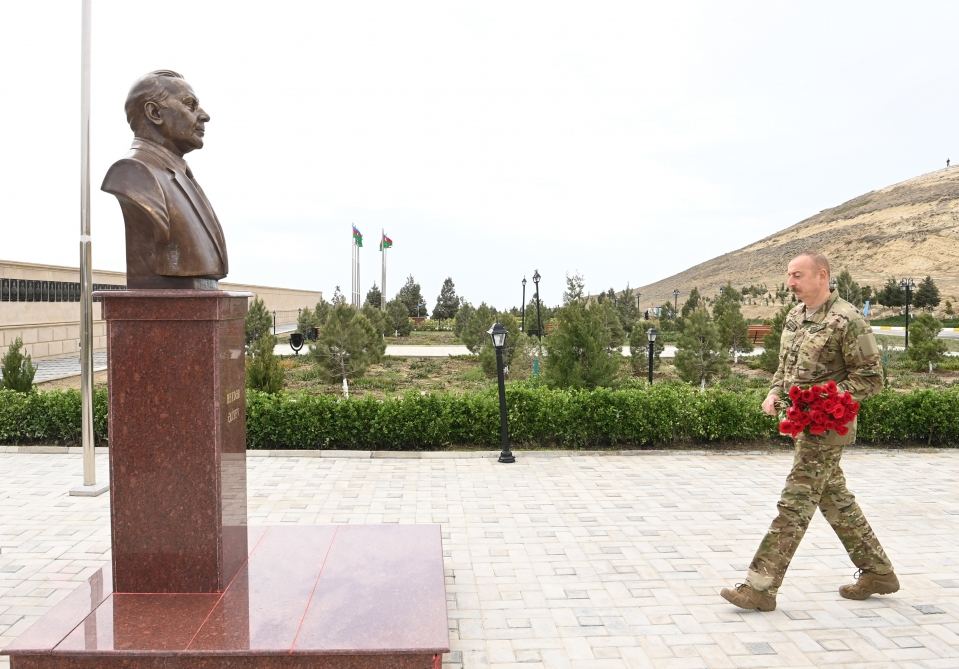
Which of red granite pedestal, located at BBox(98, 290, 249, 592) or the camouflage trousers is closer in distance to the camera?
red granite pedestal, located at BBox(98, 290, 249, 592)

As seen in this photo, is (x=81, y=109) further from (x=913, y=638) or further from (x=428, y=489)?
(x=913, y=638)

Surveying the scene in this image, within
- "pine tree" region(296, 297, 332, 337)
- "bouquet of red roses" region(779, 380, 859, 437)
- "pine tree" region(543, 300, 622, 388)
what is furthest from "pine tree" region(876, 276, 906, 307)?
"bouquet of red roses" region(779, 380, 859, 437)

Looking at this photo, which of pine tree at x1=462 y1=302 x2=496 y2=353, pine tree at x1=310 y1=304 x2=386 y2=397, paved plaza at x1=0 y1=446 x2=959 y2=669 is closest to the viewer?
paved plaza at x1=0 y1=446 x2=959 y2=669

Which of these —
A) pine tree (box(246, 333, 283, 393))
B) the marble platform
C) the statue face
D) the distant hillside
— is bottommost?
the marble platform

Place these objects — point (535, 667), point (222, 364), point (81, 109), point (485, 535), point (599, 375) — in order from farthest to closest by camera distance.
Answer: point (599, 375) < point (81, 109) < point (485, 535) < point (222, 364) < point (535, 667)

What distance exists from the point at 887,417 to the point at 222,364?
8820 millimetres

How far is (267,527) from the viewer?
5.12 metres

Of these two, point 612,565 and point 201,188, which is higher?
point 201,188

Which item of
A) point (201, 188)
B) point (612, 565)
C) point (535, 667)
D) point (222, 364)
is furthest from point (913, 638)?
point (201, 188)

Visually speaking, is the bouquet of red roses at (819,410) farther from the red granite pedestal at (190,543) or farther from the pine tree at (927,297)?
the pine tree at (927,297)

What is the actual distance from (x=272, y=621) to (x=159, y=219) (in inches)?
87.7

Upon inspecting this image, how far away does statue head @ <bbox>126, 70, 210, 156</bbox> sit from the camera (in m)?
3.87

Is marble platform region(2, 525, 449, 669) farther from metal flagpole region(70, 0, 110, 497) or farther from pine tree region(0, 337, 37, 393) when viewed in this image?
pine tree region(0, 337, 37, 393)

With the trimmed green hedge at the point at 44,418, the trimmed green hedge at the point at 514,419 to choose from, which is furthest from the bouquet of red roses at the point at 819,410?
the trimmed green hedge at the point at 44,418
